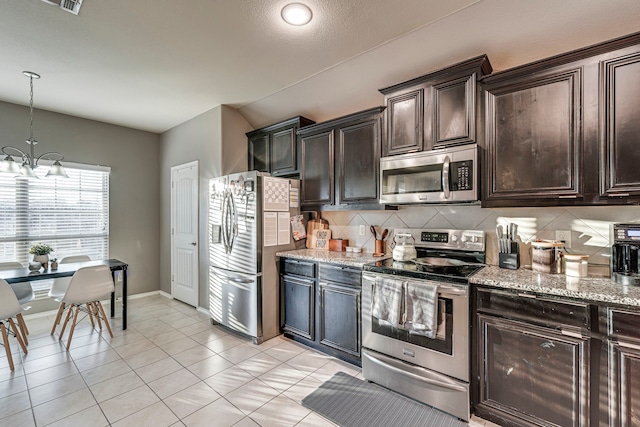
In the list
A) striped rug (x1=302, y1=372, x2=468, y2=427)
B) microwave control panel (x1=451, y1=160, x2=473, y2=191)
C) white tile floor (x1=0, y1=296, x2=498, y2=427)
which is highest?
microwave control panel (x1=451, y1=160, x2=473, y2=191)

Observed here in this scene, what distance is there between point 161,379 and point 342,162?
254cm

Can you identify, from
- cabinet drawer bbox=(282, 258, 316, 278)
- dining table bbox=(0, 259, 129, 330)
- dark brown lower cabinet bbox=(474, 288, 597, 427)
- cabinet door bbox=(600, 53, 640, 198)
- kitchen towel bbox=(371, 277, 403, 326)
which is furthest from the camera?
cabinet drawer bbox=(282, 258, 316, 278)

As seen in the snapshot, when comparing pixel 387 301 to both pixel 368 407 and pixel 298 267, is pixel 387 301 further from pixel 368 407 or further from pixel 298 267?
pixel 298 267

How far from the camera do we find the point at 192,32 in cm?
232

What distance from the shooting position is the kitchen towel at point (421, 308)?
6.63 feet

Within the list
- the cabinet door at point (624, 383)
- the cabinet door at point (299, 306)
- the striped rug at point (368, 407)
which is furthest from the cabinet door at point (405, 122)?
the striped rug at point (368, 407)

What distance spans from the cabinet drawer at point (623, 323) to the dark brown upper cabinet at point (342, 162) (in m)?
1.69

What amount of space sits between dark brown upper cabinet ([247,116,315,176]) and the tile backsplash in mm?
1039

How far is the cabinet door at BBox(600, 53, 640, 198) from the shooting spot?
1699 millimetres

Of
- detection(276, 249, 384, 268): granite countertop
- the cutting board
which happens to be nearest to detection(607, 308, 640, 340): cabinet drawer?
detection(276, 249, 384, 268): granite countertop

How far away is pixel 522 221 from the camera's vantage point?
7.68 ft

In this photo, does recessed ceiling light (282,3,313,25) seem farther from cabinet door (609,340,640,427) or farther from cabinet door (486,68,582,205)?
cabinet door (609,340,640,427)

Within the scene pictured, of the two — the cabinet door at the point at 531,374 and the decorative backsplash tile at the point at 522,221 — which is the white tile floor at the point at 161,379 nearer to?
the cabinet door at the point at 531,374

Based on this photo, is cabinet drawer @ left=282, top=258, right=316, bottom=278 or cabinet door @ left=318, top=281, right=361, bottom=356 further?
cabinet drawer @ left=282, top=258, right=316, bottom=278
